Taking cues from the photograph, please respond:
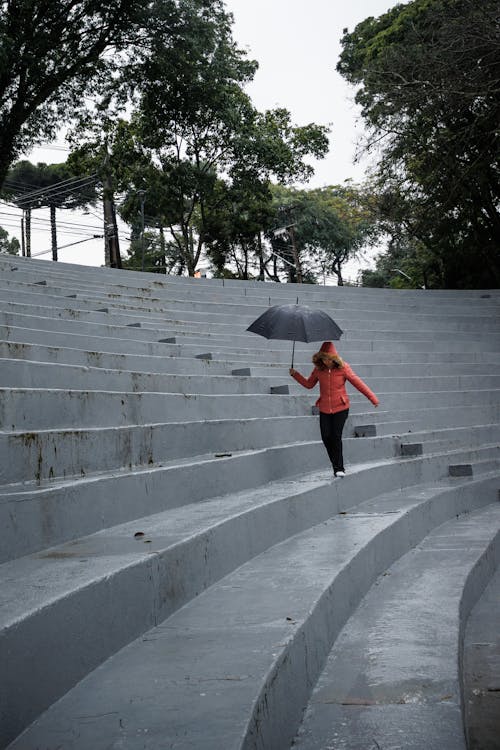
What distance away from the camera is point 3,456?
398 centimetres

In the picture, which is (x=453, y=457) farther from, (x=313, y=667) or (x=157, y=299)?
(x=313, y=667)

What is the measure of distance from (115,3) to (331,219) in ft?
111

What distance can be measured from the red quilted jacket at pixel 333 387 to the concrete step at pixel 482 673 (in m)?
2.09

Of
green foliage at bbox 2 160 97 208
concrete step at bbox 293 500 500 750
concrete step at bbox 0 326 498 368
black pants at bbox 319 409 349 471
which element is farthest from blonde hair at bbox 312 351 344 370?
green foliage at bbox 2 160 97 208

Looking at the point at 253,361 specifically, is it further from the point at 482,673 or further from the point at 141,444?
the point at 482,673

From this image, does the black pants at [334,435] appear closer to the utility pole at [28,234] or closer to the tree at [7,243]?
the utility pole at [28,234]

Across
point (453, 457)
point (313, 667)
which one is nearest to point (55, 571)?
point (313, 667)

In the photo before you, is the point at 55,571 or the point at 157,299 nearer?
the point at 55,571

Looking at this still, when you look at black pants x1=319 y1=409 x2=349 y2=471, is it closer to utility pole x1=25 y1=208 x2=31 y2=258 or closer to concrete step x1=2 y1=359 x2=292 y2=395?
concrete step x1=2 y1=359 x2=292 y2=395

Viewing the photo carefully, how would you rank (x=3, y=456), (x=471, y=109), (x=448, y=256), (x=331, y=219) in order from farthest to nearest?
(x=331, y=219)
(x=448, y=256)
(x=471, y=109)
(x=3, y=456)

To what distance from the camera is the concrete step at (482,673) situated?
3.65 m

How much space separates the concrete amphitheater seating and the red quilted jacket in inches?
18.8

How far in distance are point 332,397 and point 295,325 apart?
737 millimetres

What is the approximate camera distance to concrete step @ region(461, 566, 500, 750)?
365 cm
